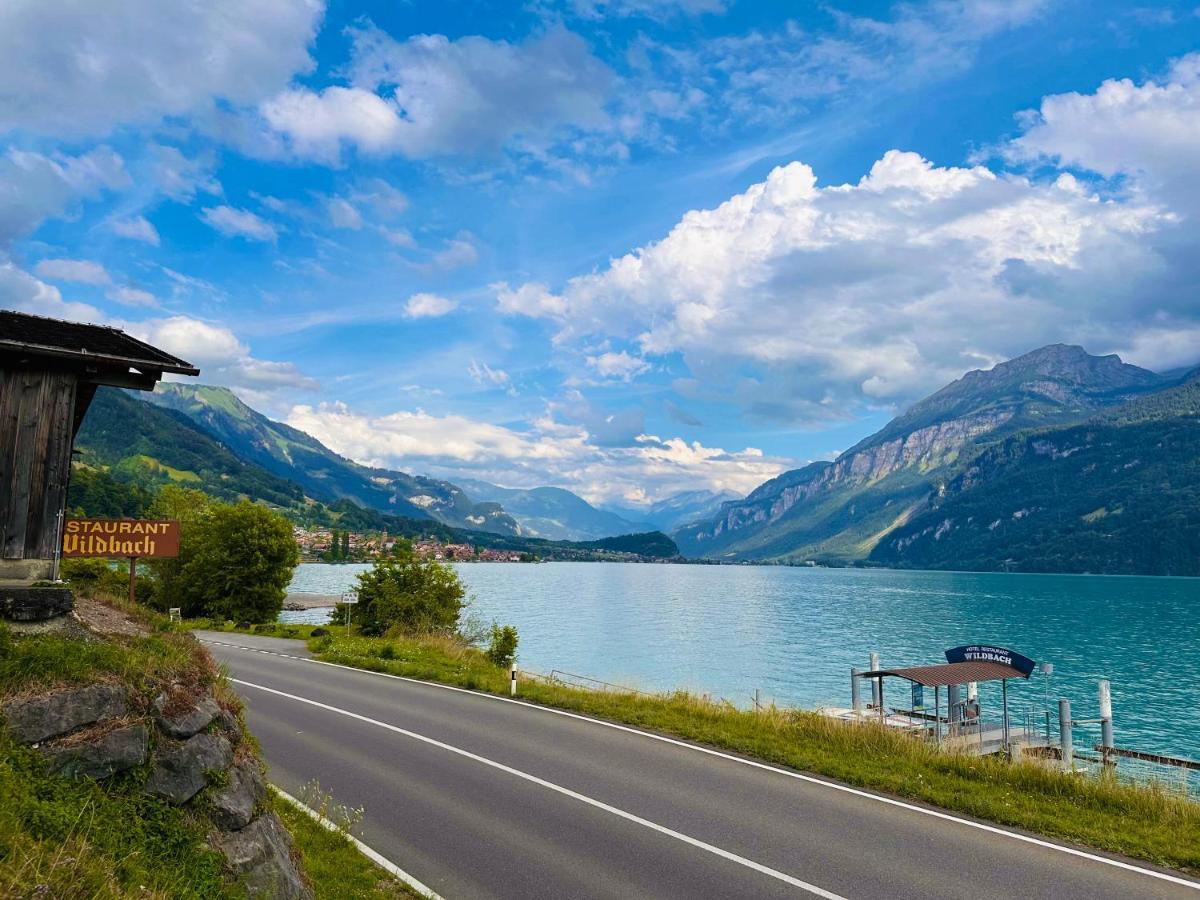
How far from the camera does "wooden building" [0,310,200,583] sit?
1147 cm

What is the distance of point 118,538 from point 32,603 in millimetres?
5767

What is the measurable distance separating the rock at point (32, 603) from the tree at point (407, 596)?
126 ft

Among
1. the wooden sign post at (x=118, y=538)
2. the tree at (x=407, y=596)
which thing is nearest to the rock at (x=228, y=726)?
the wooden sign post at (x=118, y=538)

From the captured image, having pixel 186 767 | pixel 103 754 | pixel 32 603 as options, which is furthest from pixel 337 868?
pixel 32 603

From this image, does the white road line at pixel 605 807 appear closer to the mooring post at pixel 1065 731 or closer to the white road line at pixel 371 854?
the white road line at pixel 371 854

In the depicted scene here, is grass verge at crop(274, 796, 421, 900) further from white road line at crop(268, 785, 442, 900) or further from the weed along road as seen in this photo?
the weed along road

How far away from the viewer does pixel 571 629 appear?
92.6 metres

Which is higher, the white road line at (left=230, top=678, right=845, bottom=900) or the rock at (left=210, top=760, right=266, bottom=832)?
the rock at (left=210, top=760, right=266, bottom=832)

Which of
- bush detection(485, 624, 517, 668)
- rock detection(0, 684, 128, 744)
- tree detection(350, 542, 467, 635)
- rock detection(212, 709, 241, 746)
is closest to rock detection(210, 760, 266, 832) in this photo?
rock detection(212, 709, 241, 746)

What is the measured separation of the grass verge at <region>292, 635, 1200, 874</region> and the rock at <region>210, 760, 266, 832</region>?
1130 centimetres

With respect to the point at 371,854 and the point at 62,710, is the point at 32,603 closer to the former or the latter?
the point at 62,710

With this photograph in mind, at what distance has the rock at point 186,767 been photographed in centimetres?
818

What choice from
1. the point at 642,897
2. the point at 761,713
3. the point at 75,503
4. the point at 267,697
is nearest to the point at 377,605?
the point at 267,697

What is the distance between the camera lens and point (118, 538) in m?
15.2
